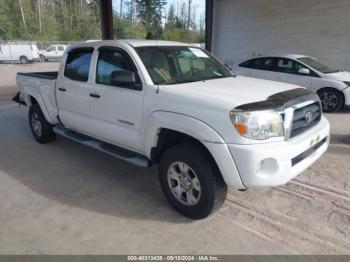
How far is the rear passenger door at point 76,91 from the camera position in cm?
455

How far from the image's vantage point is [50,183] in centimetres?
437

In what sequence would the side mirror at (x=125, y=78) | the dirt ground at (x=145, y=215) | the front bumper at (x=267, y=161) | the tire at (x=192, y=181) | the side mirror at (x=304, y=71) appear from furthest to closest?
the side mirror at (x=304, y=71)
the side mirror at (x=125, y=78)
the tire at (x=192, y=181)
the dirt ground at (x=145, y=215)
the front bumper at (x=267, y=161)

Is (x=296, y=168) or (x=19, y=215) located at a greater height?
(x=296, y=168)

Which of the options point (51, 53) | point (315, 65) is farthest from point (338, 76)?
point (51, 53)

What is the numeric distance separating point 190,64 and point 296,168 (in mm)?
1951

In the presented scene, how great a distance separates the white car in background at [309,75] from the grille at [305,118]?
5.21 m

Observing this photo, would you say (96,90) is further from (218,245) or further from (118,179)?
(218,245)

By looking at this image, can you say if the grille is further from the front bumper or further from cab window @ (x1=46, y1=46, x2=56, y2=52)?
cab window @ (x1=46, y1=46, x2=56, y2=52)

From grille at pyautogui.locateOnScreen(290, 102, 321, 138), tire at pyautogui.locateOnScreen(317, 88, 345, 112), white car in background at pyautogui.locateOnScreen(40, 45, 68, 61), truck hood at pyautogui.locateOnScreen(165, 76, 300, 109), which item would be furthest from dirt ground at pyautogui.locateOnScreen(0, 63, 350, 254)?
white car in background at pyautogui.locateOnScreen(40, 45, 68, 61)

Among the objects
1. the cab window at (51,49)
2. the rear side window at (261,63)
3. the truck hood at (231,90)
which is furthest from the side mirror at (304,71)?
the cab window at (51,49)

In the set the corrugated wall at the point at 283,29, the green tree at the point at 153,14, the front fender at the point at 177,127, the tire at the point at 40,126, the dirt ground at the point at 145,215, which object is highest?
the green tree at the point at 153,14

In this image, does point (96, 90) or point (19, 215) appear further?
point (96, 90)

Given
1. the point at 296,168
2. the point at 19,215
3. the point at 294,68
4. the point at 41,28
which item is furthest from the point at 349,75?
the point at 41,28

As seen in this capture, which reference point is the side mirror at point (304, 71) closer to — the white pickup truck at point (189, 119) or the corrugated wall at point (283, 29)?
the corrugated wall at point (283, 29)
